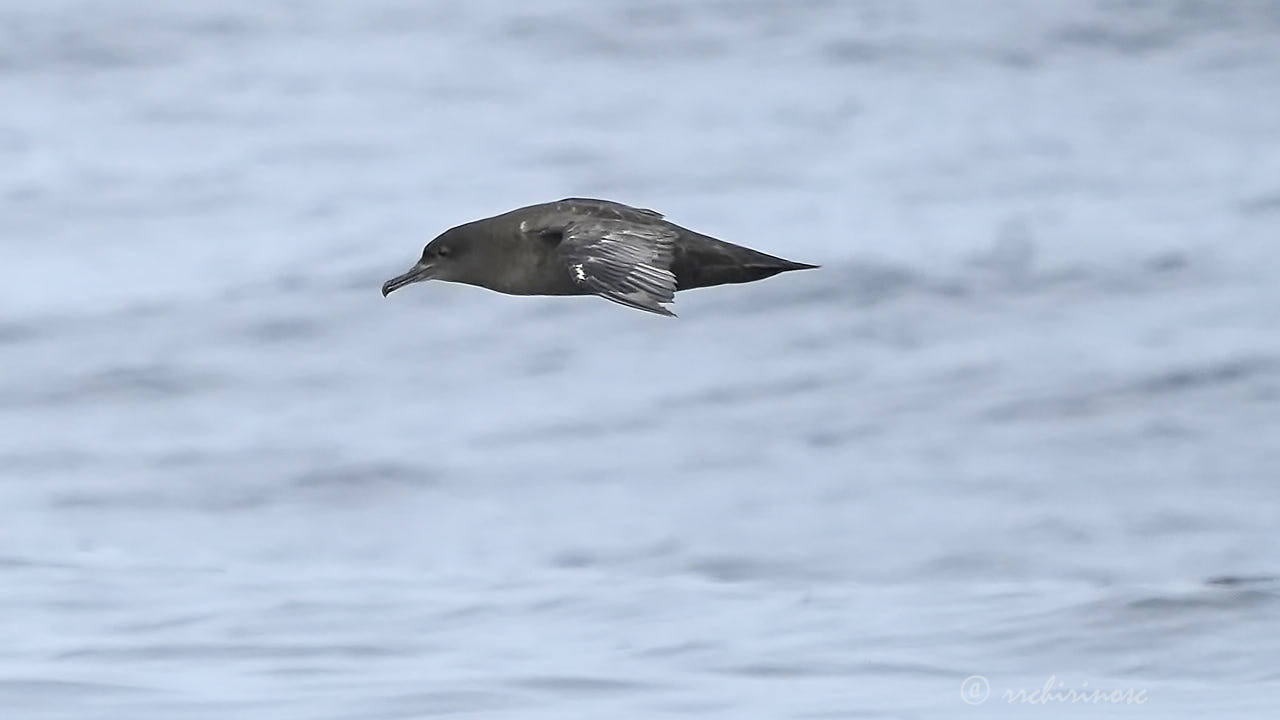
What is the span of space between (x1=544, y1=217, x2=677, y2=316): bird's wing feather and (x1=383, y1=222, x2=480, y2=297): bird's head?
399 mm

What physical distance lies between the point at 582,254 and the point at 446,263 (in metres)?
0.87

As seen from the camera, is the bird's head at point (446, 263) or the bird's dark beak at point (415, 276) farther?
the bird's dark beak at point (415, 276)

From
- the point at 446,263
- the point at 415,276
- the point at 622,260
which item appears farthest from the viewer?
the point at 415,276

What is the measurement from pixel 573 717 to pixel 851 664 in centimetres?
227

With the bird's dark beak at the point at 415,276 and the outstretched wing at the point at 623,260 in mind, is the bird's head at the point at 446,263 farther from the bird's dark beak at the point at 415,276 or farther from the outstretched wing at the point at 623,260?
the outstretched wing at the point at 623,260

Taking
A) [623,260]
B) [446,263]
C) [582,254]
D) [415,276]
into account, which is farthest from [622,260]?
[415,276]

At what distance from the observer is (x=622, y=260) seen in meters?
8.54

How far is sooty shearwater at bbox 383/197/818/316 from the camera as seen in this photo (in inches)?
338

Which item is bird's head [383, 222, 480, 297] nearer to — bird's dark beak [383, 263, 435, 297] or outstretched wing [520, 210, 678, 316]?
bird's dark beak [383, 263, 435, 297]

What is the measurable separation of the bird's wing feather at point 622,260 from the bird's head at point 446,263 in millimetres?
399

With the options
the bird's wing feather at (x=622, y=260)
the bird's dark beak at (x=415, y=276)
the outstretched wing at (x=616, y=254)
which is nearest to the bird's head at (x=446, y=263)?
the bird's dark beak at (x=415, y=276)

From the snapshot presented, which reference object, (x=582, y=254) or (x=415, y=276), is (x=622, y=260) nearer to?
(x=582, y=254)

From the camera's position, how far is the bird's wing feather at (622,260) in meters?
8.29

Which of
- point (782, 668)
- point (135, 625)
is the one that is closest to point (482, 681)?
point (782, 668)
